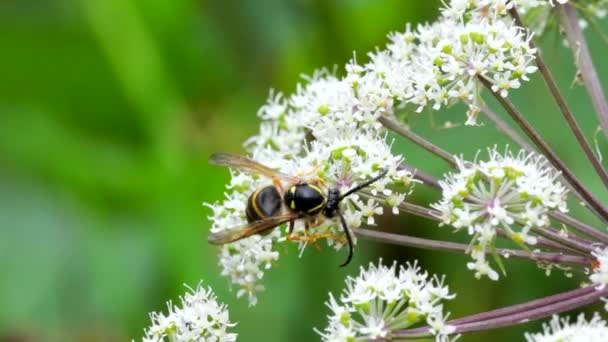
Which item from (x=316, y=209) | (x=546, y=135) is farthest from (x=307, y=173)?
(x=546, y=135)

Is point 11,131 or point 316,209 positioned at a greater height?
point 11,131

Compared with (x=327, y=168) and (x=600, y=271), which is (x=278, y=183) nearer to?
(x=327, y=168)

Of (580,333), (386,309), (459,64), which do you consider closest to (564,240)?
(580,333)

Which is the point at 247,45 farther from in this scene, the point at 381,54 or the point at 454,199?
the point at 454,199

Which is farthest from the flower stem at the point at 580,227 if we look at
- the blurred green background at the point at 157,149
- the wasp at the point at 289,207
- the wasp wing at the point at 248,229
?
the blurred green background at the point at 157,149

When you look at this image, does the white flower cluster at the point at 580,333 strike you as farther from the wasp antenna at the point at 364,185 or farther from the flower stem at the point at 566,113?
the wasp antenna at the point at 364,185

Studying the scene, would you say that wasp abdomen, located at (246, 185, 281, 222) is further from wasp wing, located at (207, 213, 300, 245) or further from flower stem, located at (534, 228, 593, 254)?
flower stem, located at (534, 228, 593, 254)
